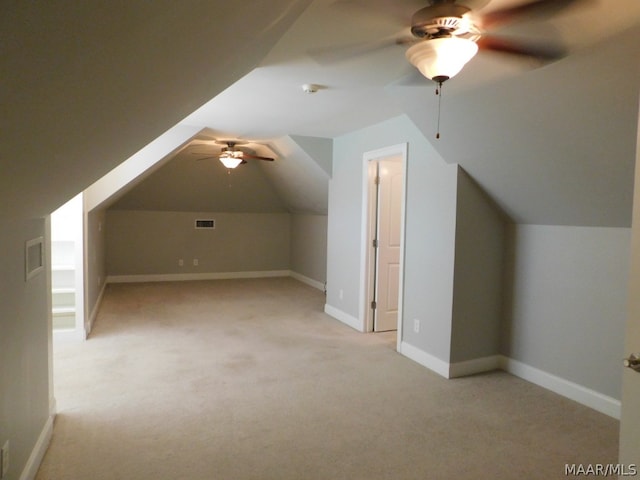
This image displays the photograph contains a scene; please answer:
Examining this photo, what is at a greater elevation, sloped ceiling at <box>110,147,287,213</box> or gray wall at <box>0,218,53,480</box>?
sloped ceiling at <box>110,147,287,213</box>

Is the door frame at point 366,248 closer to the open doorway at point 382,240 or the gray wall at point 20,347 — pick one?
→ the open doorway at point 382,240

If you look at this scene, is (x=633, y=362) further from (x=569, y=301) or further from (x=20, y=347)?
(x=20, y=347)

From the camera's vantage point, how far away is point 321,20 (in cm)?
198

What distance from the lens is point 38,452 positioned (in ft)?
7.19

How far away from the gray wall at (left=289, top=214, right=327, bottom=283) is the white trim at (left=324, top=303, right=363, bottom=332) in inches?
71.2

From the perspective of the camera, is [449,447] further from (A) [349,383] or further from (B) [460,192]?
(B) [460,192]

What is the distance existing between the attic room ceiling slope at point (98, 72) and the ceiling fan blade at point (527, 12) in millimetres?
797

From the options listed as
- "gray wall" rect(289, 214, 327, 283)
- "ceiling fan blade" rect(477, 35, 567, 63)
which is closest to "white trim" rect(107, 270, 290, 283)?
"gray wall" rect(289, 214, 327, 283)

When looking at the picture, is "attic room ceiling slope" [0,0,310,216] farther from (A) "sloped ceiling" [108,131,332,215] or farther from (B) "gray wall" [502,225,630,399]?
(A) "sloped ceiling" [108,131,332,215]

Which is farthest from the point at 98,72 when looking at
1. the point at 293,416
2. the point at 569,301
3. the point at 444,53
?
the point at 569,301

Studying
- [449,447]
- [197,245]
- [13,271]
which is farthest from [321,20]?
[197,245]

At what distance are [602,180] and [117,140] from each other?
8.88ft

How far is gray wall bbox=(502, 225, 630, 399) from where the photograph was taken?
287 cm

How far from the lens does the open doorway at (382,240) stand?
4684mm
